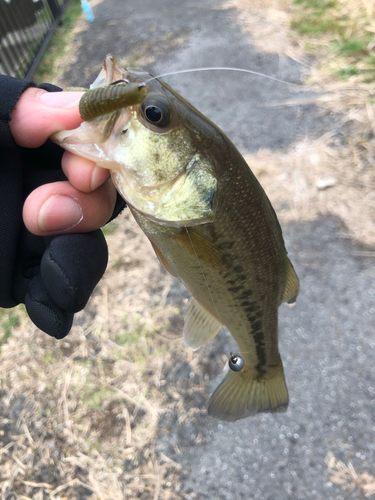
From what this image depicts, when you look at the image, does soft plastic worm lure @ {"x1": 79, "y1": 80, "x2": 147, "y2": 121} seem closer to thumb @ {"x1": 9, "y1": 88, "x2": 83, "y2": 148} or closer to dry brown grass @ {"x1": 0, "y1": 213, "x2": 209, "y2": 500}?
thumb @ {"x1": 9, "y1": 88, "x2": 83, "y2": 148}

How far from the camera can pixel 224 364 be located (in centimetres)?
266

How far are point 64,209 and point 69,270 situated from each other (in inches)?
9.9

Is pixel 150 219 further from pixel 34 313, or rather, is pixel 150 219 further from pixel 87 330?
pixel 87 330

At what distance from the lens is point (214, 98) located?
491 cm

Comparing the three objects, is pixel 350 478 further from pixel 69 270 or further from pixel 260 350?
pixel 69 270

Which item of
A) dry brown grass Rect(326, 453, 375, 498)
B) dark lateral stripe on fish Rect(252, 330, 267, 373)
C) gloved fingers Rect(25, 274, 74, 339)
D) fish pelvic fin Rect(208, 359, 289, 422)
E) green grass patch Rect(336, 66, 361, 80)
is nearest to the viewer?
gloved fingers Rect(25, 274, 74, 339)

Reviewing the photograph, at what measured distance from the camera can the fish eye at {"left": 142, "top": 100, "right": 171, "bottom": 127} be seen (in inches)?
46.4

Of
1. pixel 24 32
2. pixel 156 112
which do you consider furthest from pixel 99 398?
pixel 24 32

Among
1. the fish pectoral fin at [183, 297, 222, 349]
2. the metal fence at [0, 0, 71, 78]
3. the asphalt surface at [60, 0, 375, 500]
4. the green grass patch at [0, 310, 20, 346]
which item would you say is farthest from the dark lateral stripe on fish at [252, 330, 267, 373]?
the metal fence at [0, 0, 71, 78]

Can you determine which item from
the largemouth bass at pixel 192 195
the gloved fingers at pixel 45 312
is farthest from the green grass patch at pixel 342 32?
the gloved fingers at pixel 45 312

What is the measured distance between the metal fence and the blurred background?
3529 mm

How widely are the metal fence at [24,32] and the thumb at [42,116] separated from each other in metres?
5.00

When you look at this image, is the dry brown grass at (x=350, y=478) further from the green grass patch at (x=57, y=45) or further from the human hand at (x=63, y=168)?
the green grass patch at (x=57, y=45)

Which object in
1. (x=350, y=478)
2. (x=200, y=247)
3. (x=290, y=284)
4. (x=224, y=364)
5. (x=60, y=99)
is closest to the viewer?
(x=60, y=99)
